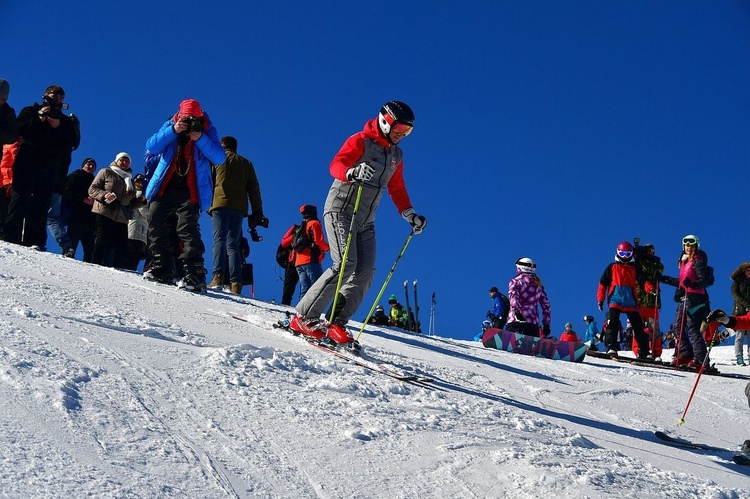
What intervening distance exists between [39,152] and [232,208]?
245 cm

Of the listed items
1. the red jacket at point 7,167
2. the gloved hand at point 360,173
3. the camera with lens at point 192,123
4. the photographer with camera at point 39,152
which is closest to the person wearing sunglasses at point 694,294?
the gloved hand at point 360,173

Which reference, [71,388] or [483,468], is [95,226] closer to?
[71,388]

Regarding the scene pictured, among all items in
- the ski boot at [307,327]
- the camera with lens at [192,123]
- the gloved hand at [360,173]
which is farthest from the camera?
the camera with lens at [192,123]

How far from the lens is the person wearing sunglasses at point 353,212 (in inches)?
231

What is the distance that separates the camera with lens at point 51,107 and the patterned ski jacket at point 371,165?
4540mm

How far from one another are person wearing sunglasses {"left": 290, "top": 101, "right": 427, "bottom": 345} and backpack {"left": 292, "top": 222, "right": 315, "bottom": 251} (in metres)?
4.33

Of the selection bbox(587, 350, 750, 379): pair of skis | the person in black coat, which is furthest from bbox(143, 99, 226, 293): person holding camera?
bbox(587, 350, 750, 379): pair of skis

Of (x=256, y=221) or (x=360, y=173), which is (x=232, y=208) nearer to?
(x=256, y=221)

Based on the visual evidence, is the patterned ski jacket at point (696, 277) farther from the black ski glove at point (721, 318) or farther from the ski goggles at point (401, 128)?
the ski goggles at point (401, 128)

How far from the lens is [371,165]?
599cm

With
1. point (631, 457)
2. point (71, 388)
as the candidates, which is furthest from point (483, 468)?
point (71, 388)

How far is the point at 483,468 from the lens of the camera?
329cm

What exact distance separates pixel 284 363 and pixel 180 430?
4.57ft

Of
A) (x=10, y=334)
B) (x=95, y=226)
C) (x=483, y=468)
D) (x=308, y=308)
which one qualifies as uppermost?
(x=95, y=226)
